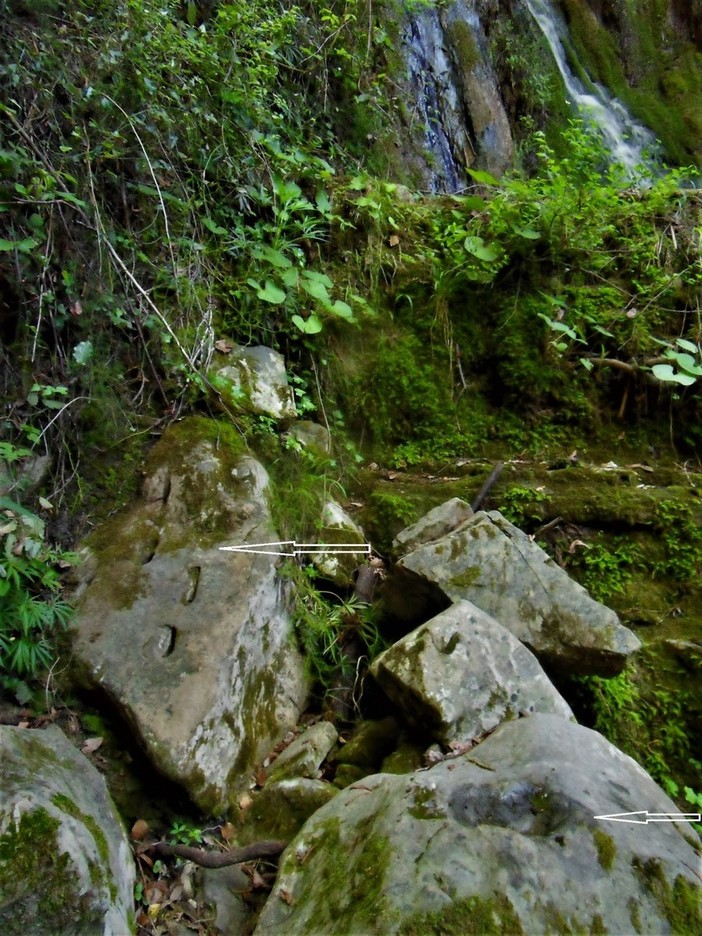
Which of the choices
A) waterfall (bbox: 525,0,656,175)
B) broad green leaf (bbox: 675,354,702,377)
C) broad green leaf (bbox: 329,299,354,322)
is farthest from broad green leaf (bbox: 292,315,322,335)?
waterfall (bbox: 525,0,656,175)

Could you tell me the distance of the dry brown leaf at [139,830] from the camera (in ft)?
8.57

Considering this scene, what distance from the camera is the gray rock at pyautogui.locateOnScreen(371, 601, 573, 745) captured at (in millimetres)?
2820

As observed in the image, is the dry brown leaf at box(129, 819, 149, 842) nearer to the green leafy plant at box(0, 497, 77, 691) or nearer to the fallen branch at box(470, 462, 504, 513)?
the green leafy plant at box(0, 497, 77, 691)

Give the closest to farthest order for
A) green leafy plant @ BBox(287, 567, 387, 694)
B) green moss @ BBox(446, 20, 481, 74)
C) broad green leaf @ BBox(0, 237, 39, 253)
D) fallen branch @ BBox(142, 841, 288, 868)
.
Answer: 1. fallen branch @ BBox(142, 841, 288, 868)
2. broad green leaf @ BBox(0, 237, 39, 253)
3. green leafy plant @ BBox(287, 567, 387, 694)
4. green moss @ BBox(446, 20, 481, 74)

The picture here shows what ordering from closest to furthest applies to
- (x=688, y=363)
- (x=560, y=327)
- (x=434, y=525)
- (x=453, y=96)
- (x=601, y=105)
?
(x=434, y=525), (x=688, y=363), (x=560, y=327), (x=453, y=96), (x=601, y=105)

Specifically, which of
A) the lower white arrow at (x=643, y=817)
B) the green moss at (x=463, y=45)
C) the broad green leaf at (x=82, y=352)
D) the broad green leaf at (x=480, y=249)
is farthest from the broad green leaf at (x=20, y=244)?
the green moss at (x=463, y=45)

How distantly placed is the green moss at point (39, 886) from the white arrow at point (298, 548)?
1.51 m

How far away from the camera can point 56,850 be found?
1.97 meters

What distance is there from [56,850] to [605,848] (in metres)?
1.75

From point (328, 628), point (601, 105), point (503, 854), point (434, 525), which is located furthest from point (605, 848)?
point (601, 105)

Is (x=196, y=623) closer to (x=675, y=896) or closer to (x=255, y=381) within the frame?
(x=255, y=381)

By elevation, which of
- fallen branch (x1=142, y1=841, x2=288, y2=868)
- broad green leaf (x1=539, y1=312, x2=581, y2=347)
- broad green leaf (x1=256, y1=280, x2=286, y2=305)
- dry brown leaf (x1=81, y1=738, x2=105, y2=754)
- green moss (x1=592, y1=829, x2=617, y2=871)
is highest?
broad green leaf (x1=256, y1=280, x2=286, y2=305)

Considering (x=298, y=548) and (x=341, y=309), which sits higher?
(x=341, y=309)

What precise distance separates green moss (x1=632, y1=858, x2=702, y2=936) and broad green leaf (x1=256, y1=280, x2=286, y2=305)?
3487mm
